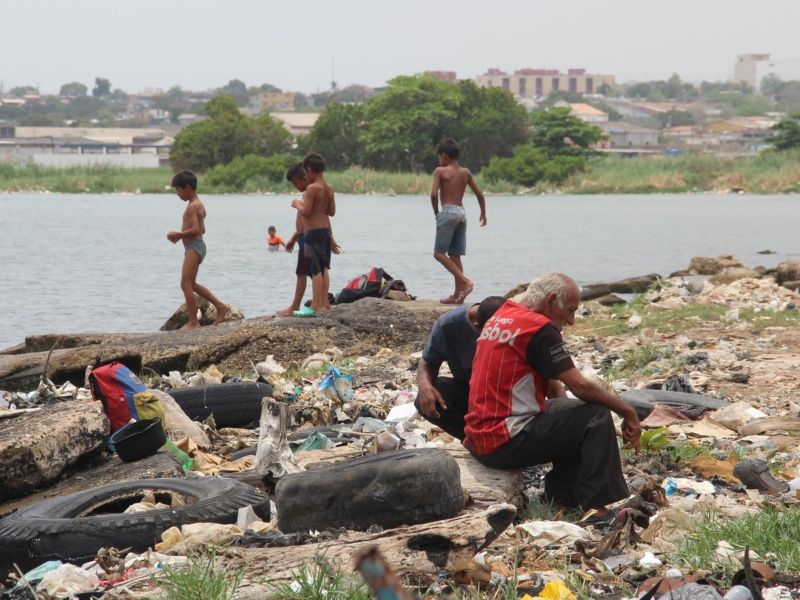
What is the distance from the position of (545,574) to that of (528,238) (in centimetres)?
3440

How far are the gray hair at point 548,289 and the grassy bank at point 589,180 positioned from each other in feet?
209

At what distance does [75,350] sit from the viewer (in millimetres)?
11711

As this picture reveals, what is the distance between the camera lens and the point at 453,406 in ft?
21.2

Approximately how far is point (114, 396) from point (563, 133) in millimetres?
70732

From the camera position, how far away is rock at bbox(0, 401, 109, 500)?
7008 millimetres

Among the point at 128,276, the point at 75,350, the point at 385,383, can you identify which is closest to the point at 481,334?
the point at 385,383

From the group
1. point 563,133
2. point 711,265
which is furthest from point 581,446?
point 563,133

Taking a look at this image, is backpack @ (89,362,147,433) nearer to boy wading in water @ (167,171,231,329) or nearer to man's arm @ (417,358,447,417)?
man's arm @ (417,358,447,417)

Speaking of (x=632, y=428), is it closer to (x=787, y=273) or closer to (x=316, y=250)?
(x=316, y=250)

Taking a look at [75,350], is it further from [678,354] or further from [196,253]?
[678,354]

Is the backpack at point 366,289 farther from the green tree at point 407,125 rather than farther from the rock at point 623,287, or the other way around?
the green tree at point 407,125

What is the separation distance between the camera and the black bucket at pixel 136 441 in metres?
7.25

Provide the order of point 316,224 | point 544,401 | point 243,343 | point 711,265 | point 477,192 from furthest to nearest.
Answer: point 711,265 < point 477,192 < point 316,224 < point 243,343 < point 544,401

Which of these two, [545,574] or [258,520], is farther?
[258,520]
